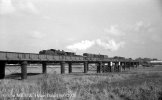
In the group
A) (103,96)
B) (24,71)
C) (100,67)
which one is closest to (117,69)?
(100,67)

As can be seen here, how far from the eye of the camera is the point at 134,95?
16.4 meters

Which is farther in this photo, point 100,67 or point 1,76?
point 100,67

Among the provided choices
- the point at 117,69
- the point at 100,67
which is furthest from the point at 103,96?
the point at 117,69

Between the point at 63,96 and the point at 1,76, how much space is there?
23464 millimetres

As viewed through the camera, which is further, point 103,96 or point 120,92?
point 120,92

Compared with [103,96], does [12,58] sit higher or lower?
higher

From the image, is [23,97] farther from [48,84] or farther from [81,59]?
[81,59]

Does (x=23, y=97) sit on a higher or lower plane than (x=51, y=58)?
lower

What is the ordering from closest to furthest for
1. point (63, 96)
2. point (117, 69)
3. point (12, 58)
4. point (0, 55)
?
1. point (63, 96)
2. point (0, 55)
3. point (12, 58)
4. point (117, 69)

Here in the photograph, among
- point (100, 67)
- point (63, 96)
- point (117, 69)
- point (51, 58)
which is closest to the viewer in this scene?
point (63, 96)

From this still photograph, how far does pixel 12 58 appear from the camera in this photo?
28188mm

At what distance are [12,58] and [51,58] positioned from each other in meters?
11.2

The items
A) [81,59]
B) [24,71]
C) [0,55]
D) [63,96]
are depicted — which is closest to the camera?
[63,96]

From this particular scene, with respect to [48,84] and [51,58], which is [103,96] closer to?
[48,84]
